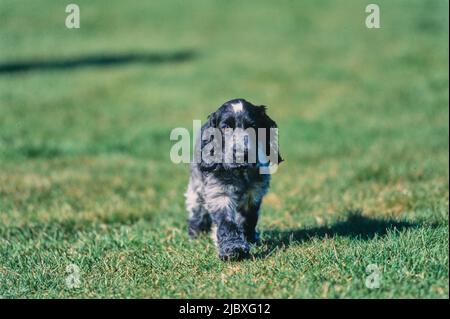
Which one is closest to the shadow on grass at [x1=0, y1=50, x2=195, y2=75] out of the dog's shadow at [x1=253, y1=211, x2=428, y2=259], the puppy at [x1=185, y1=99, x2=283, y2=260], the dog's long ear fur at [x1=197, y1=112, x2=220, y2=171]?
the dog's shadow at [x1=253, y1=211, x2=428, y2=259]

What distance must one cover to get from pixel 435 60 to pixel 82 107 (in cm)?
1277

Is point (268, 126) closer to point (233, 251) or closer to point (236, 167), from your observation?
point (236, 167)

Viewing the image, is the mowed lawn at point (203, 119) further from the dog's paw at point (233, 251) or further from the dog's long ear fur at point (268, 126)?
the dog's long ear fur at point (268, 126)

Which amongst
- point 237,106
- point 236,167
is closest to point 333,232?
point 236,167

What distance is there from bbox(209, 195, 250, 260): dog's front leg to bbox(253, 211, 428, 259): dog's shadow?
22 cm

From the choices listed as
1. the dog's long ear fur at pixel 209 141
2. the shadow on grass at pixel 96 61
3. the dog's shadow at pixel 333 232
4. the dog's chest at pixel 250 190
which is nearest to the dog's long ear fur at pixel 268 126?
the dog's chest at pixel 250 190

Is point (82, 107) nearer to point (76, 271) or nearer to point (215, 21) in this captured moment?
point (76, 271)

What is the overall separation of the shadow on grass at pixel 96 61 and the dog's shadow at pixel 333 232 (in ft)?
64.8

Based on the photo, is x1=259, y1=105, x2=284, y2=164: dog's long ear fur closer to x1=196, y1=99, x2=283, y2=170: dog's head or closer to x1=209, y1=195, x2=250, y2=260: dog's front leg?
x1=196, y1=99, x2=283, y2=170: dog's head

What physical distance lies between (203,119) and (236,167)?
11684 millimetres

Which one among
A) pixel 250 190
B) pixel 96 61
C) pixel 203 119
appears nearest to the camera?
pixel 250 190

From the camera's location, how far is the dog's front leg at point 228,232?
696 centimetres

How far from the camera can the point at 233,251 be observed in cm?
693

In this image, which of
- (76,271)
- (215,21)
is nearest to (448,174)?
(76,271)
